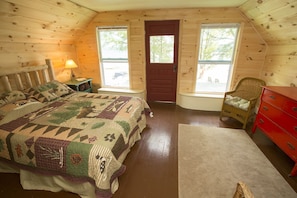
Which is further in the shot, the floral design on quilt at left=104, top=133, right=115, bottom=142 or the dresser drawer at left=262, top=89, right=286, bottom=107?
the dresser drawer at left=262, top=89, right=286, bottom=107

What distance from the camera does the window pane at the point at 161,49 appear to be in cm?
360

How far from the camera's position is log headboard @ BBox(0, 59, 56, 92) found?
2.33 meters

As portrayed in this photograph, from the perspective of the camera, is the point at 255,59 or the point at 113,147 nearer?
the point at 113,147

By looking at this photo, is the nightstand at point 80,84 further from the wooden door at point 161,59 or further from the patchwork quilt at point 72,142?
the wooden door at point 161,59

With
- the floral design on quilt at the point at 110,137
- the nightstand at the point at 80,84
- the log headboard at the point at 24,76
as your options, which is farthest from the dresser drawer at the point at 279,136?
the log headboard at the point at 24,76

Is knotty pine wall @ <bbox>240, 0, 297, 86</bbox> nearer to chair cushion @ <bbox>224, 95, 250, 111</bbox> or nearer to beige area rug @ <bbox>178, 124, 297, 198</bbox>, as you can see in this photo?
chair cushion @ <bbox>224, 95, 250, 111</bbox>

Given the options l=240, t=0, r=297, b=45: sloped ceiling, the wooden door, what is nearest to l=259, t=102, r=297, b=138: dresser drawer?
l=240, t=0, r=297, b=45: sloped ceiling

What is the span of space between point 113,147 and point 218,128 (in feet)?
7.19

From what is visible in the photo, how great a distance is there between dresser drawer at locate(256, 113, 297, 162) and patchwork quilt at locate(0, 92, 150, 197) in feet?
6.68

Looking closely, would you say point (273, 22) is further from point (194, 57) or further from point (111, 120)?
point (111, 120)

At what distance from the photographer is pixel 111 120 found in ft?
6.23

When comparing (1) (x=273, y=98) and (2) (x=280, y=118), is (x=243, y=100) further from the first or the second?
(2) (x=280, y=118)

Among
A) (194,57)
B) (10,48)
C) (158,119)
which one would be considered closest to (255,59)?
(194,57)

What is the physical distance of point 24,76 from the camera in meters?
2.70
